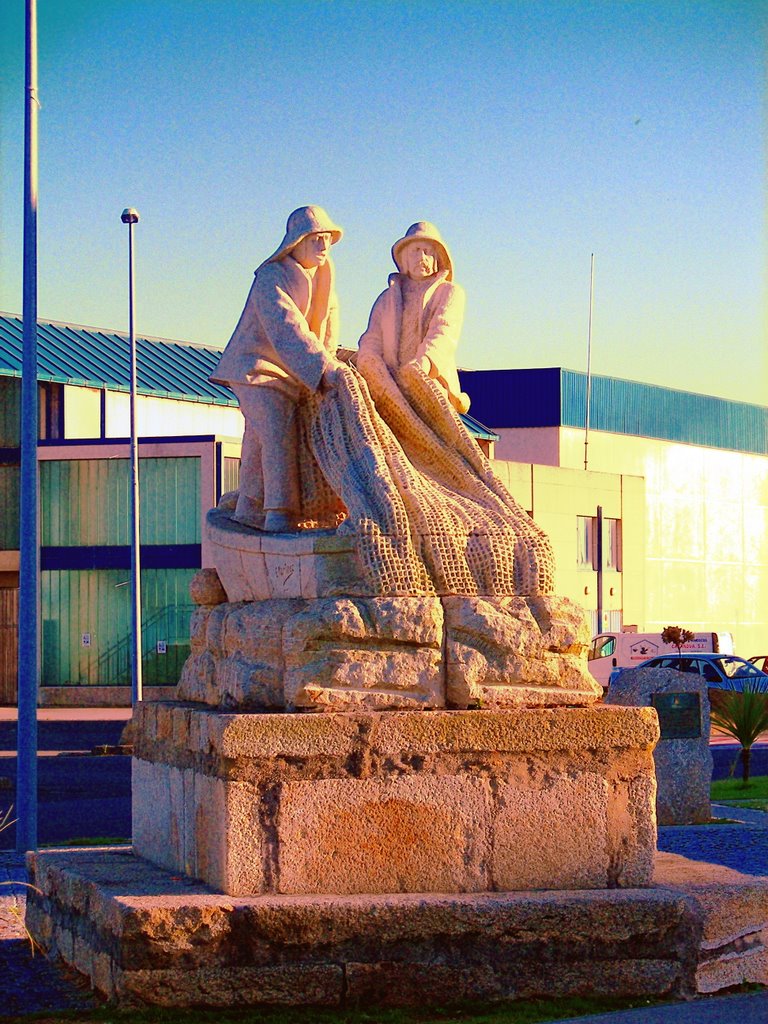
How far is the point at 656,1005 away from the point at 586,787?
3.40 feet

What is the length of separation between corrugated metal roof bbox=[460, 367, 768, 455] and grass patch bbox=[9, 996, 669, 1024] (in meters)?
47.6

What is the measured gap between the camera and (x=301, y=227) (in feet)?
30.9

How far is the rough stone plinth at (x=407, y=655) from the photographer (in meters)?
7.81

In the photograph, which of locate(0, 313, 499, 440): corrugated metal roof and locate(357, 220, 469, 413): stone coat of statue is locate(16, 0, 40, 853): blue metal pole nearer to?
locate(357, 220, 469, 413): stone coat of statue

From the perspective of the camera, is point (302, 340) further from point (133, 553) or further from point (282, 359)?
point (133, 553)

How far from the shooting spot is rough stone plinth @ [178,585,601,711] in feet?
25.6

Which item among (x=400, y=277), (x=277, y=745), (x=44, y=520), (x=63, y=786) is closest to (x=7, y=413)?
(x=44, y=520)

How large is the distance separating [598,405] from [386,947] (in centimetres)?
4970

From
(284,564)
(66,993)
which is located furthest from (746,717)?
(66,993)

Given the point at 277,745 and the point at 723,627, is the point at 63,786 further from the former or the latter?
the point at 723,627

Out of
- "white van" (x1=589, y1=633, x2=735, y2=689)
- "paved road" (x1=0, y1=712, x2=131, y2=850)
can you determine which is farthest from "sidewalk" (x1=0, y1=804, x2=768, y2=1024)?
"white van" (x1=589, y1=633, x2=735, y2=689)

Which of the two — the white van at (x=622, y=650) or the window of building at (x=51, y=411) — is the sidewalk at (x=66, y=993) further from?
the window of building at (x=51, y=411)

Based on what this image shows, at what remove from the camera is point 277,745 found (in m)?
7.44

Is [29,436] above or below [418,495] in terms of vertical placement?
above
